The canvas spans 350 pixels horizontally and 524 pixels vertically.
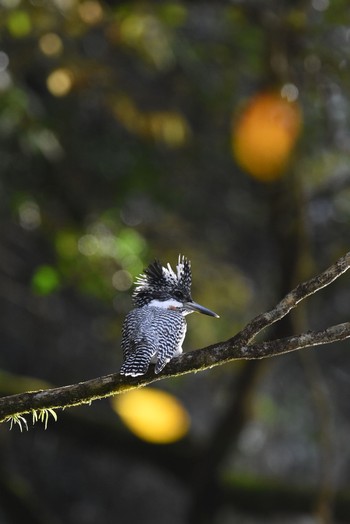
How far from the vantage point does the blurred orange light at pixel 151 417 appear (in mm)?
8031

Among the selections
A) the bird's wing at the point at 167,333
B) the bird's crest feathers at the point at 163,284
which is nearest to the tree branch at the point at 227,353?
the bird's wing at the point at 167,333

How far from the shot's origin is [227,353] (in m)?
2.88

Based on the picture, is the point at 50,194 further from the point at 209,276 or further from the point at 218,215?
the point at 218,215

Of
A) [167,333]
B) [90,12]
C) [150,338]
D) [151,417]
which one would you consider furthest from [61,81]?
[151,417]

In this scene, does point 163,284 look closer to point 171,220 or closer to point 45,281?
point 45,281

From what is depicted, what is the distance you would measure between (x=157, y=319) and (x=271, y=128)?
3.12 meters

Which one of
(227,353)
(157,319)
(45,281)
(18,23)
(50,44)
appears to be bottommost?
(227,353)

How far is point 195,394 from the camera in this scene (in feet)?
36.1

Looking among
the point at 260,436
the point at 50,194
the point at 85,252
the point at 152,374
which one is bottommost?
the point at 152,374

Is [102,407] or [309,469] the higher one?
[309,469]

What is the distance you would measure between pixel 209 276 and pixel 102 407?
346 cm

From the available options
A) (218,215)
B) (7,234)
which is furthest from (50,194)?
(218,215)

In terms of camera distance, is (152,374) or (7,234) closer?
(152,374)

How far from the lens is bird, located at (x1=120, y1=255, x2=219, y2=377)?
10.7 ft
